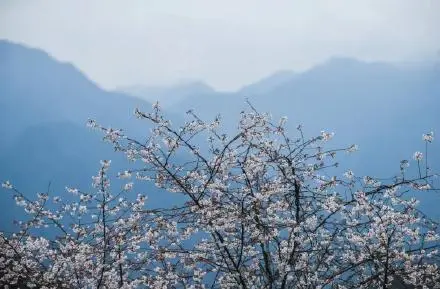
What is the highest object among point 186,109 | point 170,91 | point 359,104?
point 170,91

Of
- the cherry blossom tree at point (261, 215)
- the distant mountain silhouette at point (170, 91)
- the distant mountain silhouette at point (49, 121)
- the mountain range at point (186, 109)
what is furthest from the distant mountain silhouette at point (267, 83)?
the cherry blossom tree at point (261, 215)

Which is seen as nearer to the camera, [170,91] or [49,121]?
[49,121]

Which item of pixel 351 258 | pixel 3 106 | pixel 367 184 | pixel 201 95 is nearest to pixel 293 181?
pixel 367 184

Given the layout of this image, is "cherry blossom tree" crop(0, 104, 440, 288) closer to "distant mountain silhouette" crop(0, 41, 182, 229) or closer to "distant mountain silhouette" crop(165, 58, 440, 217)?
"distant mountain silhouette" crop(0, 41, 182, 229)

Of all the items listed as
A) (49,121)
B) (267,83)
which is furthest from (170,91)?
(49,121)

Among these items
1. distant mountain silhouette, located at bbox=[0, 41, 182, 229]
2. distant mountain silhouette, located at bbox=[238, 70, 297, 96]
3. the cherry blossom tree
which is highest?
distant mountain silhouette, located at bbox=[238, 70, 297, 96]

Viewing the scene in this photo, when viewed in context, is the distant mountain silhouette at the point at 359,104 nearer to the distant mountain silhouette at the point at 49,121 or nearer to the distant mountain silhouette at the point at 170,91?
the distant mountain silhouette at the point at 170,91

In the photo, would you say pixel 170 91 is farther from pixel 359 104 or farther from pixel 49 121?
pixel 359 104

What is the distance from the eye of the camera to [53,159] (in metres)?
127

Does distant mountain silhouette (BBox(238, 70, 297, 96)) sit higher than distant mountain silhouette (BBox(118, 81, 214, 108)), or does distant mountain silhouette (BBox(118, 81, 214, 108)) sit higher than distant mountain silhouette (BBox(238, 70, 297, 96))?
distant mountain silhouette (BBox(118, 81, 214, 108))

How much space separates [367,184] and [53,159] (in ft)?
432

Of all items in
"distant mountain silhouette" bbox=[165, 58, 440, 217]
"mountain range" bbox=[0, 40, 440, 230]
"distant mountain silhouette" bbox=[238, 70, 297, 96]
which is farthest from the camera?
"distant mountain silhouette" bbox=[238, 70, 297, 96]

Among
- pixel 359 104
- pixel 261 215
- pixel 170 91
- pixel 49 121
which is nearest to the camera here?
pixel 261 215

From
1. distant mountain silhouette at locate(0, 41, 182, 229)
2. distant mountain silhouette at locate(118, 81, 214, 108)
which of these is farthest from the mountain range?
distant mountain silhouette at locate(118, 81, 214, 108)
